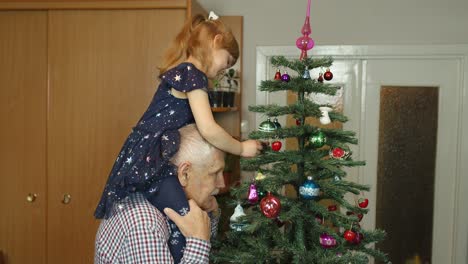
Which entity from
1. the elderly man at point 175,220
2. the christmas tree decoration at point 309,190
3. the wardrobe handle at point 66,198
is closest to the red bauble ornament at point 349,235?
the christmas tree decoration at point 309,190

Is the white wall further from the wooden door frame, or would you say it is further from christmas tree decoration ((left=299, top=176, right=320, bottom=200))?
christmas tree decoration ((left=299, top=176, right=320, bottom=200))

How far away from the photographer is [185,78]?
1340 mm

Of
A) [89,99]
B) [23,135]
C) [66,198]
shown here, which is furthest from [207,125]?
[23,135]

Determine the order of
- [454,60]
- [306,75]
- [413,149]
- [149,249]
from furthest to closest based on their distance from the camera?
[413,149] → [454,60] → [306,75] → [149,249]

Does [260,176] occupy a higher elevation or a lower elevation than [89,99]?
lower

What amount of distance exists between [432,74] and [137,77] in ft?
5.81

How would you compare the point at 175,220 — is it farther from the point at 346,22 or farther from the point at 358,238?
the point at 346,22

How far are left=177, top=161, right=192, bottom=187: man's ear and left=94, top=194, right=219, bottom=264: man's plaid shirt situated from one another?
106mm

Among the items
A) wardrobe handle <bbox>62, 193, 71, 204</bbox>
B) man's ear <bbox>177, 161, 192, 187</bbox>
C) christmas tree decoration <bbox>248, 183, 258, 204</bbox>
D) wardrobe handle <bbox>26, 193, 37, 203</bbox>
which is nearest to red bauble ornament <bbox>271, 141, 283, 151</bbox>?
christmas tree decoration <bbox>248, 183, 258, 204</bbox>

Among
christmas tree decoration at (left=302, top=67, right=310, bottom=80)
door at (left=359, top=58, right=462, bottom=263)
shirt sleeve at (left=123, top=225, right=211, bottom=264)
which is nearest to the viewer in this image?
shirt sleeve at (left=123, top=225, right=211, bottom=264)

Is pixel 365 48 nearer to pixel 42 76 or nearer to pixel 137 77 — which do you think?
pixel 137 77

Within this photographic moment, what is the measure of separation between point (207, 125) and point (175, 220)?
0.27 m

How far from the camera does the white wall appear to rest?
113 inches

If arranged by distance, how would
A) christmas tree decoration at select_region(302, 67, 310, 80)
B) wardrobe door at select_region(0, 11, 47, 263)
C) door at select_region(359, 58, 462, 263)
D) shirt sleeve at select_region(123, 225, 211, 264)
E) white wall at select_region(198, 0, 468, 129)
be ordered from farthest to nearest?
door at select_region(359, 58, 462, 263) < white wall at select_region(198, 0, 468, 129) < wardrobe door at select_region(0, 11, 47, 263) < christmas tree decoration at select_region(302, 67, 310, 80) < shirt sleeve at select_region(123, 225, 211, 264)
